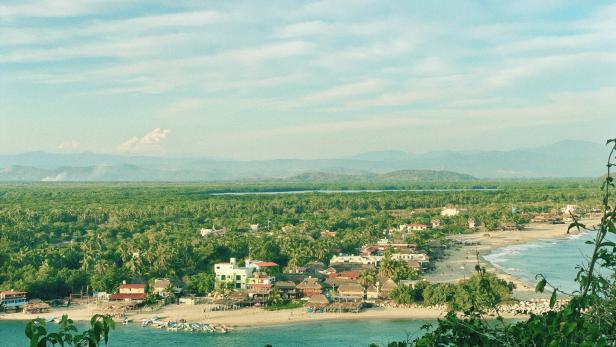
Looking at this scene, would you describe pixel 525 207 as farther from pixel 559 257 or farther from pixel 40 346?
pixel 40 346

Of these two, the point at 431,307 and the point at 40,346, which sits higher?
the point at 40,346

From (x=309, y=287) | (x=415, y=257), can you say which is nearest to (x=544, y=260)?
(x=415, y=257)

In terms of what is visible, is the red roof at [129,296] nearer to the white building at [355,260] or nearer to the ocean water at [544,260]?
the white building at [355,260]

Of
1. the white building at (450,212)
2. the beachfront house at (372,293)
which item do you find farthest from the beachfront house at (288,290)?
the white building at (450,212)

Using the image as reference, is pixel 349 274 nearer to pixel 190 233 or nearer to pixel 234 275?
pixel 234 275

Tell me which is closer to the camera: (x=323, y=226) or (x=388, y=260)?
(x=388, y=260)

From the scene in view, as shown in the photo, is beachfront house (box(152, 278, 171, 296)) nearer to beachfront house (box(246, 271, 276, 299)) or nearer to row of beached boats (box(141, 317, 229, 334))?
beachfront house (box(246, 271, 276, 299))

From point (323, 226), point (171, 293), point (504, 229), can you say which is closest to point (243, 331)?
point (171, 293)

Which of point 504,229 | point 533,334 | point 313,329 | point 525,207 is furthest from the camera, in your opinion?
point 525,207
